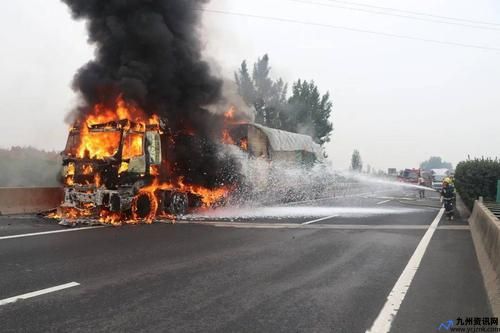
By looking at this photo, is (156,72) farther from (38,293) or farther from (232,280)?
(38,293)

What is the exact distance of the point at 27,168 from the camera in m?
21.5

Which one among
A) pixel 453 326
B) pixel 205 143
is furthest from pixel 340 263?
pixel 205 143

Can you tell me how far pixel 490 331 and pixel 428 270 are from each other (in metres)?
2.59

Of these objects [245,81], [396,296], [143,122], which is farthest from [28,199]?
[245,81]

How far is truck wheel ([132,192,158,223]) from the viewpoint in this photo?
499 inches

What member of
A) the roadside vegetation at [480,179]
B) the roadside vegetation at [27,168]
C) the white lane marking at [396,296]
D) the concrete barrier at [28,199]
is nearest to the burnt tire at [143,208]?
the concrete barrier at [28,199]

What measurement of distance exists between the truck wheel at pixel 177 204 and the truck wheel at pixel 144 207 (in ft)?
1.41

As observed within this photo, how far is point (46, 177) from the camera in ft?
66.6

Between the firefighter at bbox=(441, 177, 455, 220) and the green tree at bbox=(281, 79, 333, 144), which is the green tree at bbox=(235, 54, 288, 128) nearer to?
the green tree at bbox=(281, 79, 333, 144)

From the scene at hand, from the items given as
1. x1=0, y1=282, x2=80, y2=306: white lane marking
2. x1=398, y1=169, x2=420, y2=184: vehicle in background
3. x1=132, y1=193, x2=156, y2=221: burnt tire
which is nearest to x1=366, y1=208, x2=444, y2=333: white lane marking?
x1=0, y1=282, x2=80, y2=306: white lane marking

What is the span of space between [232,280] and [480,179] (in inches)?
532

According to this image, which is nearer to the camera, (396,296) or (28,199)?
(396,296)

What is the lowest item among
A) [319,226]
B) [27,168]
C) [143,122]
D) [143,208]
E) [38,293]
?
[38,293]

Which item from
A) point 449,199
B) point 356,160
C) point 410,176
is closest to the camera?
point 449,199
